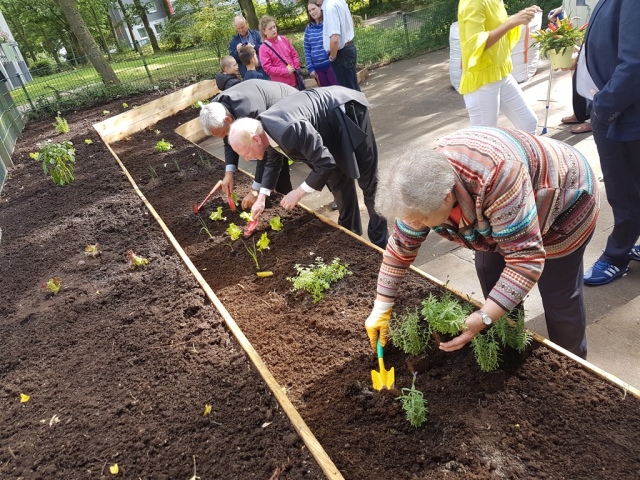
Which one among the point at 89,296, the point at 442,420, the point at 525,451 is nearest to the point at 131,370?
the point at 89,296

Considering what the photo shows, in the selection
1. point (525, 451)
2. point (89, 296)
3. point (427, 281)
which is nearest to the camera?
point (525, 451)

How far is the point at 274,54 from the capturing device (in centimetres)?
635

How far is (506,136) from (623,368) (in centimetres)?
157

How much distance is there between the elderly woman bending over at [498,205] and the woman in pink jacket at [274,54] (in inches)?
200

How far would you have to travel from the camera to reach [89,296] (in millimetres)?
3377

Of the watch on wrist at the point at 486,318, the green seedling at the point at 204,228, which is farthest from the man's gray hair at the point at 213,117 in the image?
the watch on wrist at the point at 486,318

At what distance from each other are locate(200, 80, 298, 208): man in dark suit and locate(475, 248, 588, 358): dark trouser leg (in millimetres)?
1987

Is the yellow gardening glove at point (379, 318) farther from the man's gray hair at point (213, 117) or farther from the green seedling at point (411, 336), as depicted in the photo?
the man's gray hair at point (213, 117)

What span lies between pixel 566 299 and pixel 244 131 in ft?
6.78

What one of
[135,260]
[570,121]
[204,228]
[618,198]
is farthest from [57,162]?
[570,121]

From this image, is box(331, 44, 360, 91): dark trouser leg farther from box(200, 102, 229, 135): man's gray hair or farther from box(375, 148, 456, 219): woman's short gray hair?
box(375, 148, 456, 219): woman's short gray hair

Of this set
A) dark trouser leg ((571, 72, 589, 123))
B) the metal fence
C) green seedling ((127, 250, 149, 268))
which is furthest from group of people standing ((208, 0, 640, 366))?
the metal fence

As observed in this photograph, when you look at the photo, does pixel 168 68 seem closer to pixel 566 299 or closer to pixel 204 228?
pixel 204 228

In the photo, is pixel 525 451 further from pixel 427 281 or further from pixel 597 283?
pixel 597 283
